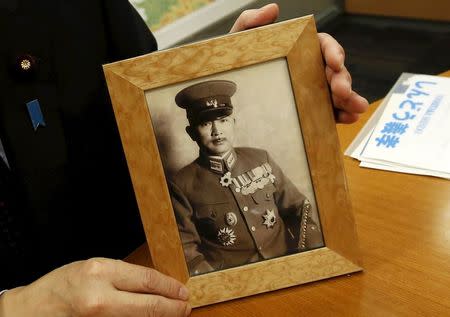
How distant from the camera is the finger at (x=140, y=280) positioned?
727mm

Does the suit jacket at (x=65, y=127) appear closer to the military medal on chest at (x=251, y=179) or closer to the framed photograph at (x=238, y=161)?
the framed photograph at (x=238, y=161)

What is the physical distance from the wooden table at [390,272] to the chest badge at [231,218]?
118mm

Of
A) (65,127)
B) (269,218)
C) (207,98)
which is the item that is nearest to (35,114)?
(65,127)

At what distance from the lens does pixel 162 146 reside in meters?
0.78

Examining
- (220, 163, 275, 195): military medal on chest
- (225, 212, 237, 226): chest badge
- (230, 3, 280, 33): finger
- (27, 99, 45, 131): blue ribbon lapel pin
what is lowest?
(225, 212, 237, 226): chest badge

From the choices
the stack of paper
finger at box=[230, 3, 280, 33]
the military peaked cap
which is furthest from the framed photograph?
the stack of paper

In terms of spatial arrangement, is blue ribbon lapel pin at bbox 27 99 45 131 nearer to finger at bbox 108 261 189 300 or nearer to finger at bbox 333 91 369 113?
finger at bbox 108 261 189 300

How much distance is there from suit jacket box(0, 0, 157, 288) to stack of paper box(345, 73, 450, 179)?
1.58 feet

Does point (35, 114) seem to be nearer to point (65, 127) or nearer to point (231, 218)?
point (65, 127)

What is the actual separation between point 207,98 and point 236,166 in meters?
0.11

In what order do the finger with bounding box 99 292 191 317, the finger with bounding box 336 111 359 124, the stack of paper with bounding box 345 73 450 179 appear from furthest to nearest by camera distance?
the stack of paper with bounding box 345 73 450 179
the finger with bounding box 336 111 359 124
the finger with bounding box 99 292 191 317

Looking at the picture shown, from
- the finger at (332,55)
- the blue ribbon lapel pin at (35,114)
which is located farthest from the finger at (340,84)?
the blue ribbon lapel pin at (35,114)

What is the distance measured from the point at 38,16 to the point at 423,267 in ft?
2.42

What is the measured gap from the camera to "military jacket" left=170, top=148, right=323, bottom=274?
30.8 inches
